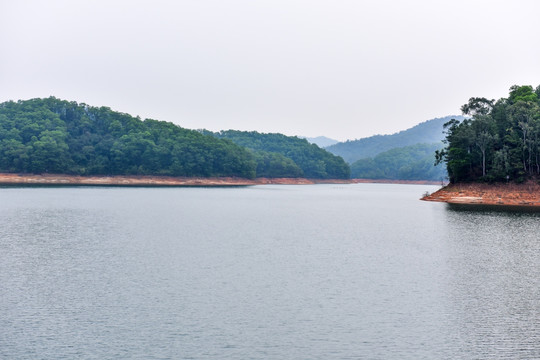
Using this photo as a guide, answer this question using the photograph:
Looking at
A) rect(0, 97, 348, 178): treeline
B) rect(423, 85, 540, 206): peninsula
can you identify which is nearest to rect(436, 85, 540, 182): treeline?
rect(423, 85, 540, 206): peninsula

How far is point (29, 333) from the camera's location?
1611cm

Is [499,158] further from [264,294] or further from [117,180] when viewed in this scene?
[117,180]

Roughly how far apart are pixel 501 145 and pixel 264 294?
85.0 metres

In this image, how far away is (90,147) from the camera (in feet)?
553

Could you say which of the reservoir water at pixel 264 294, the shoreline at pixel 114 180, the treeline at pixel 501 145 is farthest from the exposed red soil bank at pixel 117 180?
the reservoir water at pixel 264 294

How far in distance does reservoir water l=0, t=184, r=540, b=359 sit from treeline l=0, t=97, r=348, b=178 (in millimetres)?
118430

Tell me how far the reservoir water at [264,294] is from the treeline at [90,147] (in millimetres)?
118430

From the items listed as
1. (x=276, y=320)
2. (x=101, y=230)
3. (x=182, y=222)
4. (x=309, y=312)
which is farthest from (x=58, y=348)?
(x=182, y=222)

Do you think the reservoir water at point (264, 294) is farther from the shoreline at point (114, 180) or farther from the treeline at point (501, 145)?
the shoreline at point (114, 180)

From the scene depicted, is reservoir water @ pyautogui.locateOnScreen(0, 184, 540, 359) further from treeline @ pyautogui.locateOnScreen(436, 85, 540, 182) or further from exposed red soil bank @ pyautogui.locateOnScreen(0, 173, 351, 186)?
exposed red soil bank @ pyautogui.locateOnScreen(0, 173, 351, 186)

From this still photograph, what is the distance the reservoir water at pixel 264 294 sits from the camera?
15.5 metres

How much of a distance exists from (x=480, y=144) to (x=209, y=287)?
81136 mm

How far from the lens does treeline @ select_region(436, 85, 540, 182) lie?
8469 centimetres

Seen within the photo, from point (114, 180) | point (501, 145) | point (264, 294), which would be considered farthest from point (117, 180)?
point (264, 294)
